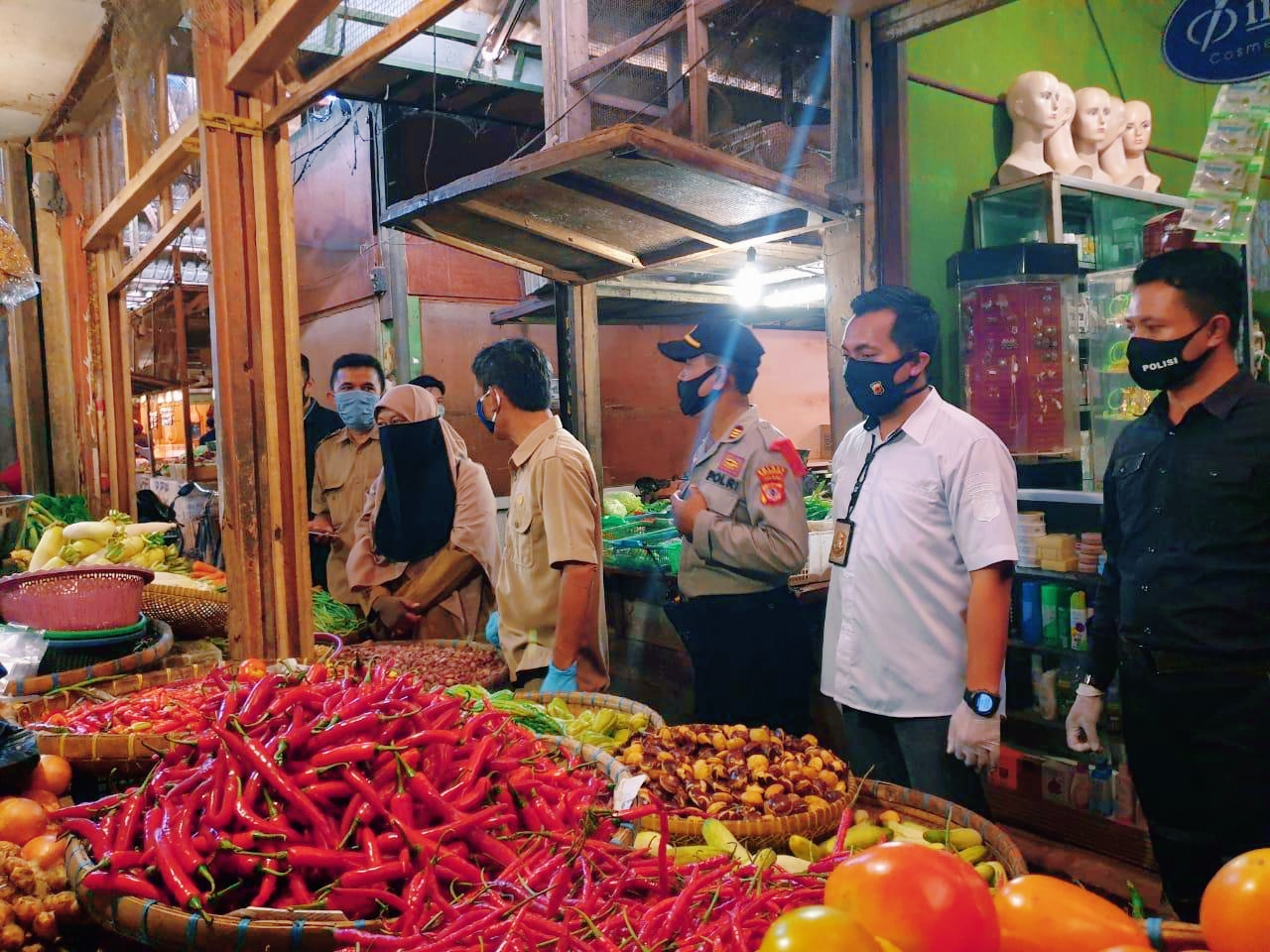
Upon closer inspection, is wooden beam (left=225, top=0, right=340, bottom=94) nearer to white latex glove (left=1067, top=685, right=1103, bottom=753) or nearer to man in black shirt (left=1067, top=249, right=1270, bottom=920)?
man in black shirt (left=1067, top=249, right=1270, bottom=920)

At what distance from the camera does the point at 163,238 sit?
4898 mm

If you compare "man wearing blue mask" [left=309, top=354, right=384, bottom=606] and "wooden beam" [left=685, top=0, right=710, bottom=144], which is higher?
"wooden beam" [left=685, top=0, right=710, bottom=144]

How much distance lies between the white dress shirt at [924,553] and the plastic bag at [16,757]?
247 centimetres

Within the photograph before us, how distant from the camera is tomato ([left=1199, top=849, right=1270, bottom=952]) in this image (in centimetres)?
101

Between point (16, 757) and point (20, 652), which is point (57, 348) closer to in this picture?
point (20, 652)

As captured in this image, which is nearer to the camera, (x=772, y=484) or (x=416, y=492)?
(x=772, y=484)

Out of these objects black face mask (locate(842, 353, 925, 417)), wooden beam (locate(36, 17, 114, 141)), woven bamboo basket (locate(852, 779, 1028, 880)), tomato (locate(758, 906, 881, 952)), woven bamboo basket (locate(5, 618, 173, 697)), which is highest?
wooden beam (locate(36, 17, 114, 141))

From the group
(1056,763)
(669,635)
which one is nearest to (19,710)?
(669,635)

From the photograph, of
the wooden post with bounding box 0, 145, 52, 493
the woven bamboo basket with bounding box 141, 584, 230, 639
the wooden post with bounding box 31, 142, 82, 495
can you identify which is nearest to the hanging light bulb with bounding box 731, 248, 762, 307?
the woven bamboo basket with bounding box 141, 584, 230, 639

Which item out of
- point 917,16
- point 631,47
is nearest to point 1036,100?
point 917,16

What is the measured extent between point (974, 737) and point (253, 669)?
229 cm

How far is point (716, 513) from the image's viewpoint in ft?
12.8

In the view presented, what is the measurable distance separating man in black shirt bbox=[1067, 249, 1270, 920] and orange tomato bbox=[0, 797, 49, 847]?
327cm

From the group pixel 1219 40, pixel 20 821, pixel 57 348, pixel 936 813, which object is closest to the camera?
pixel 20 821
